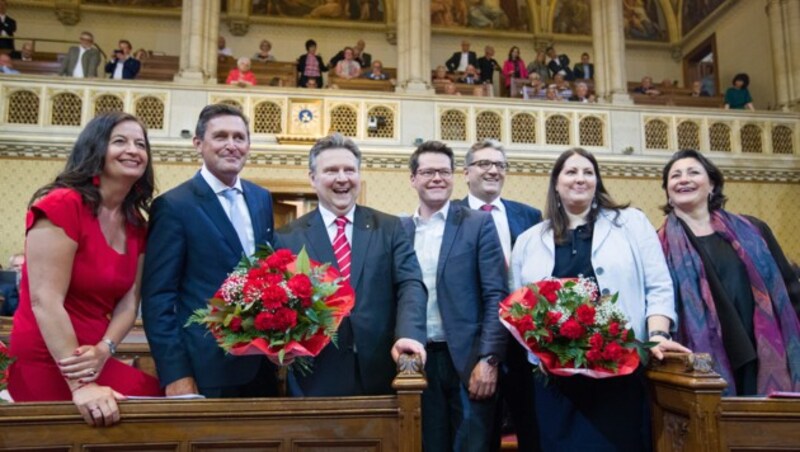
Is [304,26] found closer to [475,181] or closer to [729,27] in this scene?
[729,27]

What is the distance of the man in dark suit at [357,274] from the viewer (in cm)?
217

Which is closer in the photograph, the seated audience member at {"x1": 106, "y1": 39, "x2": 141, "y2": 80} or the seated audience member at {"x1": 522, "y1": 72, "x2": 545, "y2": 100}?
the seated audience member at {"x1": 106, "y1": 39, "x2": 141, "y2": 80}

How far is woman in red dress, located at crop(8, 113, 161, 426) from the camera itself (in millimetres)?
1836

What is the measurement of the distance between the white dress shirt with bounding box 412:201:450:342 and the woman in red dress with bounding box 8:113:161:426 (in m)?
1.04

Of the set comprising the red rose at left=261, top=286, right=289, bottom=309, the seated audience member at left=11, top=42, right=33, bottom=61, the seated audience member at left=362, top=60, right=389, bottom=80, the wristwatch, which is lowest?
the wristwatch

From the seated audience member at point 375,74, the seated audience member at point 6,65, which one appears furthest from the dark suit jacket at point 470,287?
the seated audience member at point 6,65

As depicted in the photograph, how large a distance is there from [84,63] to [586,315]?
9.55m

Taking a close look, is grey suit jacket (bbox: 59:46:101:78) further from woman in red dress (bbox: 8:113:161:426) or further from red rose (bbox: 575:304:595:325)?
red rose (bbox: 575:304:595:325)

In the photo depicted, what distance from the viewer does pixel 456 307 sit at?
2.40m

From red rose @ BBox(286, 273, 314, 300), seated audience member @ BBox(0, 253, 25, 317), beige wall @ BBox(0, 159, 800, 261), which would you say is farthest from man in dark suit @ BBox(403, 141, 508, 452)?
beige wall @ BBox(0, 159, 800, 261)

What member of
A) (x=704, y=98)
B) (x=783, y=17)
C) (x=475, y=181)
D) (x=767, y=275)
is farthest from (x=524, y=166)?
(x=767, y=275)

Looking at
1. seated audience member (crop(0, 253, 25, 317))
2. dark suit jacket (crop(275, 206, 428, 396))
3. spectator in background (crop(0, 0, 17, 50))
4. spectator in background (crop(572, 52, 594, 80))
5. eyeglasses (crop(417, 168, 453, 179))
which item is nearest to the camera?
dark suit jacket (crop(275, 206, 428, 396))

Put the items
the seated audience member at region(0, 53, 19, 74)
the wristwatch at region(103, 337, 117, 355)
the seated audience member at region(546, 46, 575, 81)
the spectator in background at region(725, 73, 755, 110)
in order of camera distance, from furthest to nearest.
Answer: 1. the seated audience member at region(546, 46, 575, 81)
2. the spectator in background at region(725, 73, 755, 110)
3. the seated audience member at region(0, 53, 19, 74)
4. the wristwatch at region(103, 337, 117, 355)

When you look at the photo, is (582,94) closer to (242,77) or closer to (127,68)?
(242,77)
